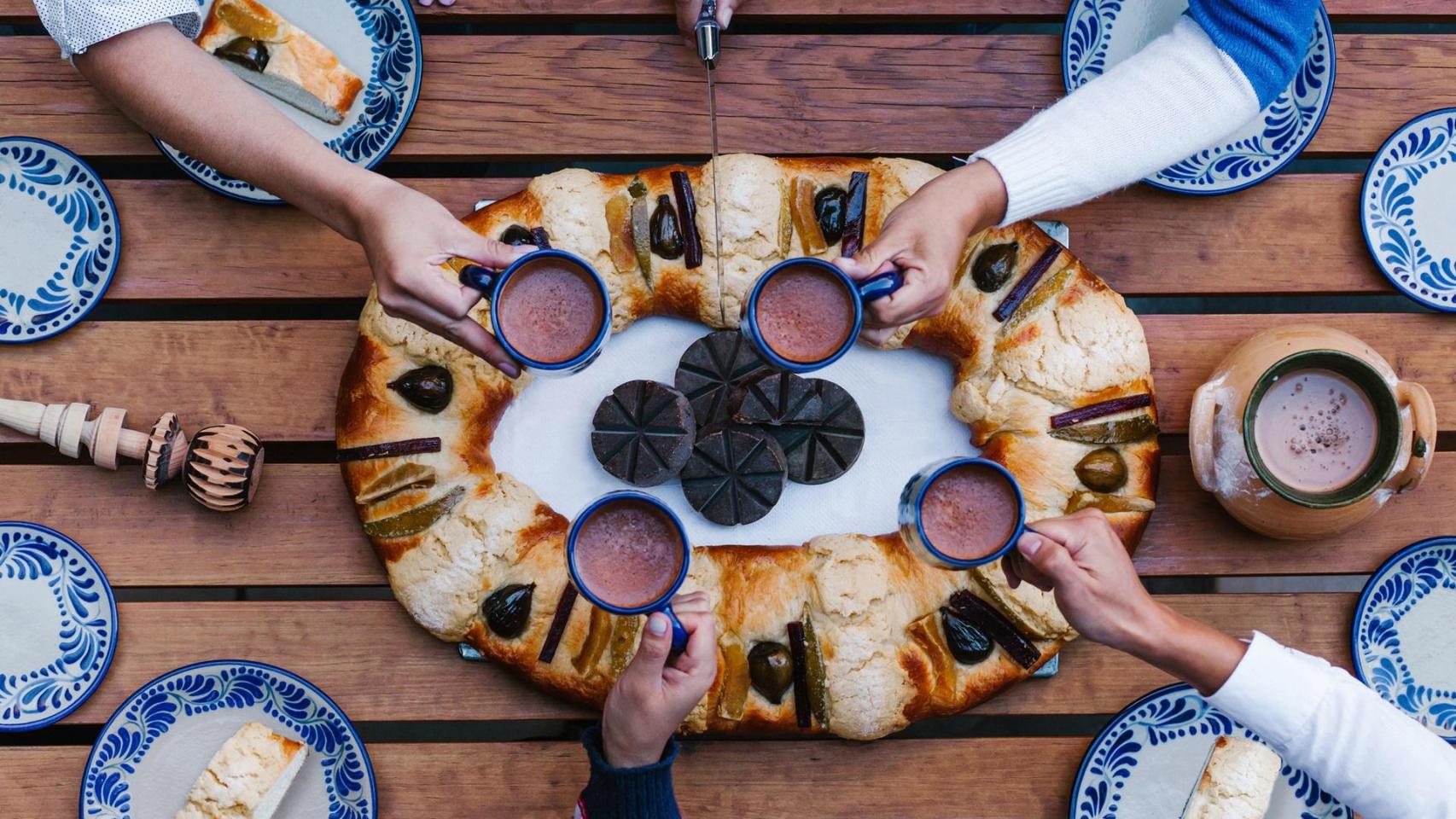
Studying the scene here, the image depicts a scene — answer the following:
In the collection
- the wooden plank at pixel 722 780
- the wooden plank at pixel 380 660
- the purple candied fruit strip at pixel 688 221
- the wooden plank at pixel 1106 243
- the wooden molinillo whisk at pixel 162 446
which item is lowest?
the wooden plank at pixel 722 780

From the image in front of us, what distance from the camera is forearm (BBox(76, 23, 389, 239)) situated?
5.82 ft

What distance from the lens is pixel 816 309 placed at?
173 cm

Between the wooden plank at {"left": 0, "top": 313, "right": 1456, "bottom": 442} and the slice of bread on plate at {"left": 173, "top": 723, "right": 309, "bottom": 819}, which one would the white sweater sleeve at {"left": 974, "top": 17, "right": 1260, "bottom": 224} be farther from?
the slice of bread on plate at {"left": 173, "top": 723, "right": 309, "bottom": 819}

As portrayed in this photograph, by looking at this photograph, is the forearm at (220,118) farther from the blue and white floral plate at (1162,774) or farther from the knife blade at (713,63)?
the blue and white floral plate at (1162,774)

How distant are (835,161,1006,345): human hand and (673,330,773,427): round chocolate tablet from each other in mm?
443

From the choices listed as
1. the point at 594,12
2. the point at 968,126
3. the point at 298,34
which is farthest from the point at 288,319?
the point at 968,126

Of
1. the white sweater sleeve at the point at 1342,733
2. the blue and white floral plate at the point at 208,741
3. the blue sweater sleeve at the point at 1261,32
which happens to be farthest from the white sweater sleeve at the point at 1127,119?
the blue and white floral plate at the point at 208,741

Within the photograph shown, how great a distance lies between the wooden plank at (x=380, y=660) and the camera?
2170mm

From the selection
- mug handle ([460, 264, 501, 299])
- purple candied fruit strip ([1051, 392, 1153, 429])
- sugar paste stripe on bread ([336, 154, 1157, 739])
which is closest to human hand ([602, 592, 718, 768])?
sugar paste stripe on bread ([336, 154, 1157, 739])

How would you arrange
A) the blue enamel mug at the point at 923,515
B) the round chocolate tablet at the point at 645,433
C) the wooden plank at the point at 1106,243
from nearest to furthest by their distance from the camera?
the blue enamel mug at the point at 923,515 → the round chocolate tablet at the point at 645,433 → the wooden plank at the point at 1106,243

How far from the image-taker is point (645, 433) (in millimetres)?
2137

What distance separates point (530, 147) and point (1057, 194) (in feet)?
3.65

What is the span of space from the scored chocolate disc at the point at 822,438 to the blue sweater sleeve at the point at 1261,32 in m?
0.98

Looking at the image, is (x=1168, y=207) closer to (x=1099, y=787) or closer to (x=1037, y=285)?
(x=1037, y=285)
